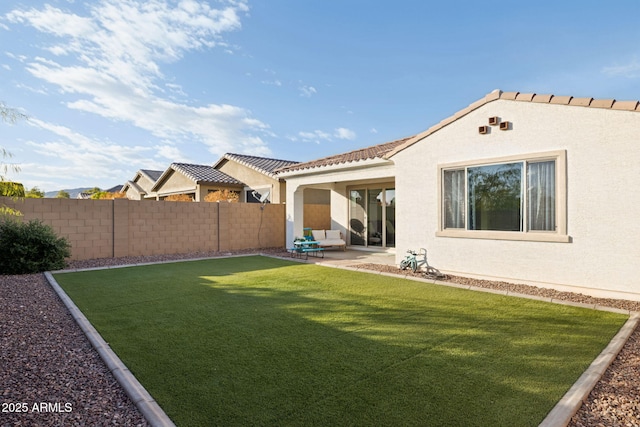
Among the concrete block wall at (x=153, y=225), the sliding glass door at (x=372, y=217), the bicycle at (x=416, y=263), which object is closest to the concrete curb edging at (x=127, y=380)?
the concrete block wall at (x=153, y=225)

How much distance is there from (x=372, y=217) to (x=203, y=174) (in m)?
14.0

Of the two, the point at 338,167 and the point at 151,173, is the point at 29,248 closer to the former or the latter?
the point at 338,167

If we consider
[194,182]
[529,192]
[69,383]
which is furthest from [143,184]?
[529,192]

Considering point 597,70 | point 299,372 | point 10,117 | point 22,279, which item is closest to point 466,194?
point 597,70

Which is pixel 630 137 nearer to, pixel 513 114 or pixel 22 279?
pixel 513 114

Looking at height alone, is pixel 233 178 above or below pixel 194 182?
above

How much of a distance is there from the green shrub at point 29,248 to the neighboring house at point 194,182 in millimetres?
12369

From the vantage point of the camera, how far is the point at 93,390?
3586 millimetres

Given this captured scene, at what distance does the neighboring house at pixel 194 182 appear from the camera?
23.6m

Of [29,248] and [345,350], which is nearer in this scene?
[345,350]

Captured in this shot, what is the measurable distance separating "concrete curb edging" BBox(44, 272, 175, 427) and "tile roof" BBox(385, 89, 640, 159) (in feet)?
31.0

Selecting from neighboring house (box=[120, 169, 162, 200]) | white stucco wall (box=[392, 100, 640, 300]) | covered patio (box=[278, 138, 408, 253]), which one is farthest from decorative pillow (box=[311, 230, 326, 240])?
neighboring house (box=[120, 169, 162, 200])

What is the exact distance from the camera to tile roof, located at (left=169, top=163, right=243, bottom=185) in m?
23.5

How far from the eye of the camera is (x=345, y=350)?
4.62 meters
